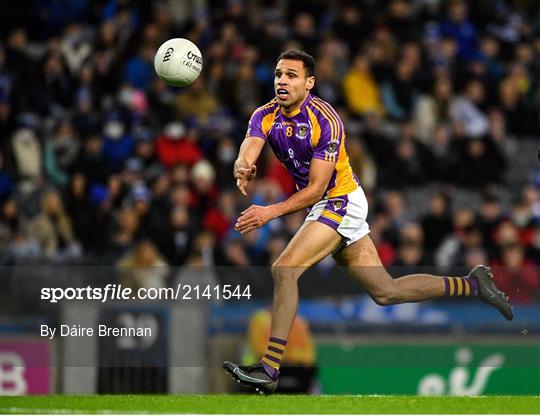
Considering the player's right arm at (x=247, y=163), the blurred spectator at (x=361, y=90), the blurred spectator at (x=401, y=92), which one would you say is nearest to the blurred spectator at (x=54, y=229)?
the blurred spectator at (x=361, y=90)

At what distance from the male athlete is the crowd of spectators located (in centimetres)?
411

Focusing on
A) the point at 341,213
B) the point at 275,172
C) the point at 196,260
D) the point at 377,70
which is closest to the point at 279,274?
the point at 341,213

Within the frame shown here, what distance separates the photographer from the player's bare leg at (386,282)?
10211 millimetres

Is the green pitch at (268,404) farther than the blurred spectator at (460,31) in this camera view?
No

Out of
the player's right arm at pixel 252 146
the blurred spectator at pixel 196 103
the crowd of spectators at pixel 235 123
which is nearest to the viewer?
the player's right arm at pixel 252 146

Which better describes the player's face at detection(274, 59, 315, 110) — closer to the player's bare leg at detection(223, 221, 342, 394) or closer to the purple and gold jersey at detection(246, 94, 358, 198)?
the purple and gold jersey at detection(246, 94, 358, 198)

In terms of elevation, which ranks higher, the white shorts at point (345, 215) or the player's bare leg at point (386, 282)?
the white shorts at point (345, 215)

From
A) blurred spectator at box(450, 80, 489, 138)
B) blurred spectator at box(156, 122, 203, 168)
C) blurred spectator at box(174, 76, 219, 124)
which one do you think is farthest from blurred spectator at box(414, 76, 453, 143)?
blurred spectator at box(156, 122, 203, 168)

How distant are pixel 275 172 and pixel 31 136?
3027 mm

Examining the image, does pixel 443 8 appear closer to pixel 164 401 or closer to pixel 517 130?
pixel 517 130

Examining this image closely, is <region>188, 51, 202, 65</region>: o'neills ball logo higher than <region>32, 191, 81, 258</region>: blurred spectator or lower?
higher

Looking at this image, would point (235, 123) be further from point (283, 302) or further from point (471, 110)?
point (283, 302)

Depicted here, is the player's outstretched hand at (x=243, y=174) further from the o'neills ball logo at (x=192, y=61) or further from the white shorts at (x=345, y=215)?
the o'neills ball logo at (x=192, y=61)

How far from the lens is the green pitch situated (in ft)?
32.2
